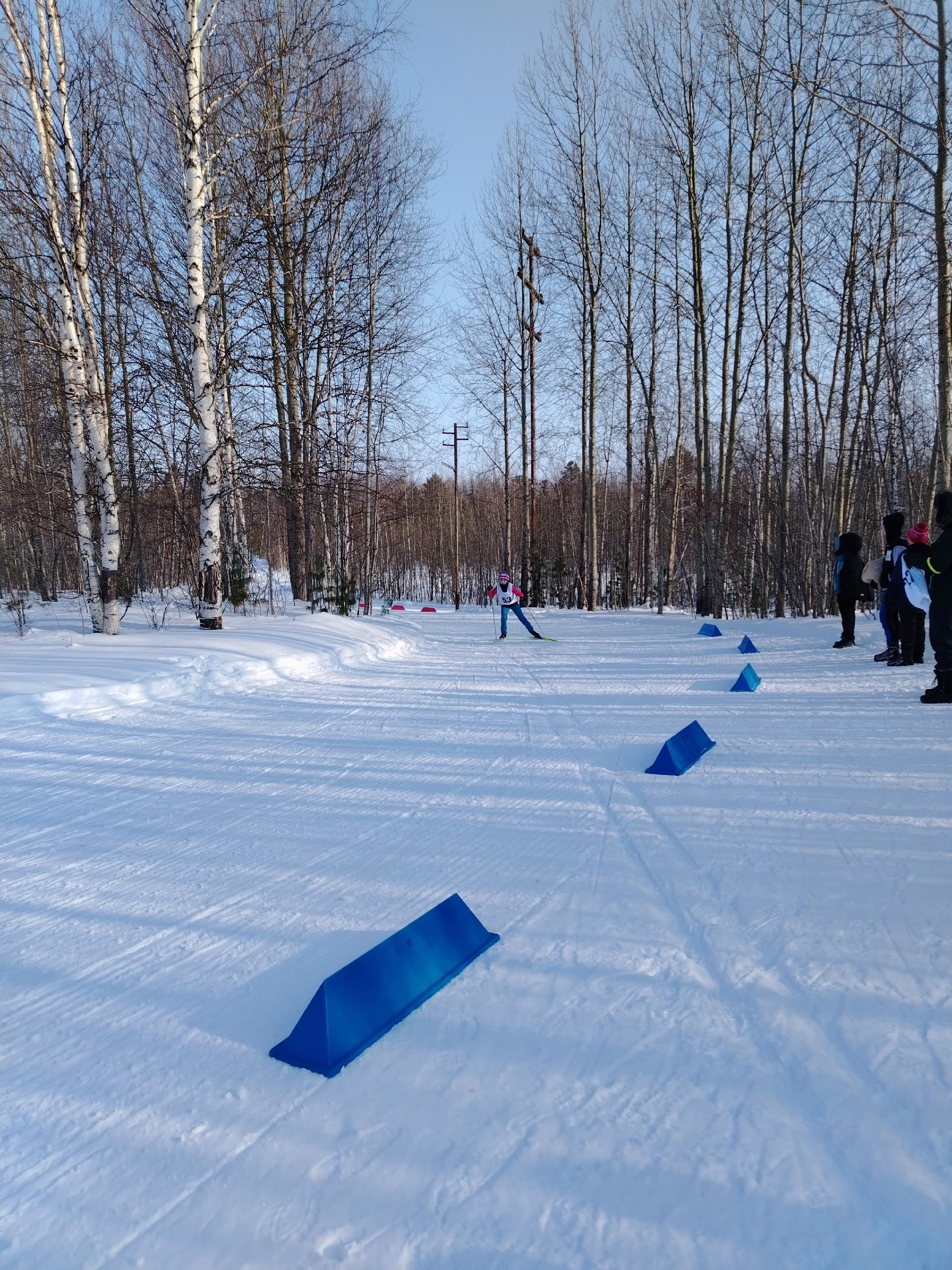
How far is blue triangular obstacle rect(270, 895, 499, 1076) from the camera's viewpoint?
6.40 feet

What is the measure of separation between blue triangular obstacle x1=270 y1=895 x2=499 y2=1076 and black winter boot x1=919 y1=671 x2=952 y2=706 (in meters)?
5.60

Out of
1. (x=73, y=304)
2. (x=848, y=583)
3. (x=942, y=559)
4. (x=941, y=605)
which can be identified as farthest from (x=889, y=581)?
(x=73, y=304)

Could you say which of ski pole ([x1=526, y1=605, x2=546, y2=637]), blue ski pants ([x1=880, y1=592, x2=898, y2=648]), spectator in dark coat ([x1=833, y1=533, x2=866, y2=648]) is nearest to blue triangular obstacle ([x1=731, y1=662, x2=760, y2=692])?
blue ski pants ([x1=880, y1=592, x2=898, y2=648])

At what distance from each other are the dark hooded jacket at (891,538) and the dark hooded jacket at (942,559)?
5.90 ft

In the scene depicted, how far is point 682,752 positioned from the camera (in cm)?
487

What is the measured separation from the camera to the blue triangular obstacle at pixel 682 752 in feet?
15.2

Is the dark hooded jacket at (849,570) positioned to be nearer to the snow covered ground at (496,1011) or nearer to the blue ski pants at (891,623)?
the blue ski pants at (891,623)

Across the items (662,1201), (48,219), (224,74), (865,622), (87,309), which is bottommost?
(662,1201)

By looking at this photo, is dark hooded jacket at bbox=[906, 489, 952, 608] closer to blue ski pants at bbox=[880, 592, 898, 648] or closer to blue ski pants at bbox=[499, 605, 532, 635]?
blue ski pants at bbox=[880, 592, 898, 648]

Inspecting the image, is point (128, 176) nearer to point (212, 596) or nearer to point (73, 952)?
point (212, 596)

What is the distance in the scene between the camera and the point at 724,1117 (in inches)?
68.3

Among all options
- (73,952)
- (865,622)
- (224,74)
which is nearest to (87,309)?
(224,74)

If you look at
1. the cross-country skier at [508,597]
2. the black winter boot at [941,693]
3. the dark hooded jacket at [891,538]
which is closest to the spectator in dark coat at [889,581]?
Answer: the dark hooded jacket at [891,538]

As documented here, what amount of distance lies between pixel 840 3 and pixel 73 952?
45.4ft
